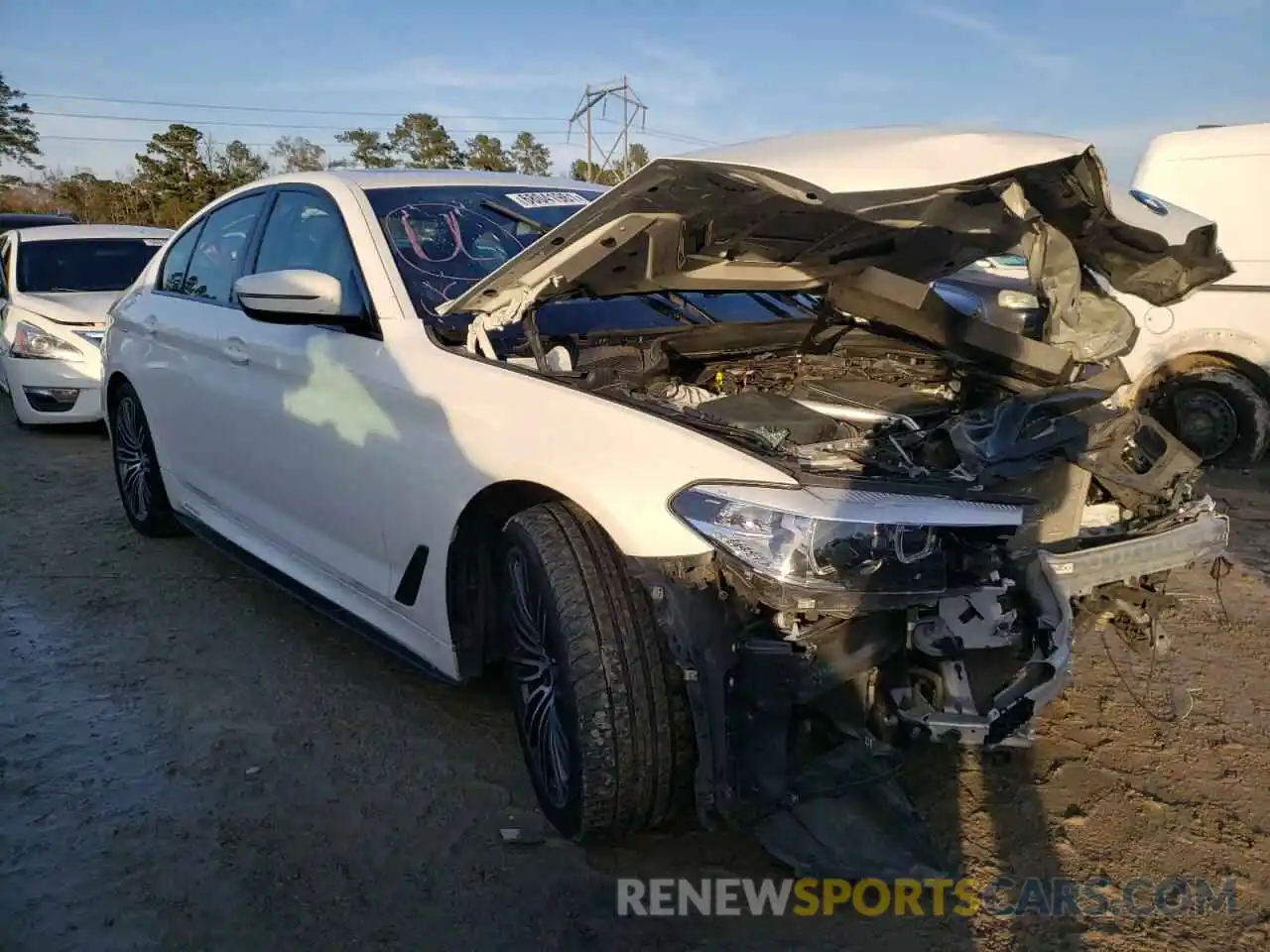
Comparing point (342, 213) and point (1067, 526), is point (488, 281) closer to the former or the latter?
point (342, 213)

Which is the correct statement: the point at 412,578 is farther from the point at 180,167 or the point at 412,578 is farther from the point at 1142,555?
the point at 180,167

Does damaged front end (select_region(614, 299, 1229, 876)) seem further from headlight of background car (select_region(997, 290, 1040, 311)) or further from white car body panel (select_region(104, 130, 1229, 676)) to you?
headlight of background car (select_region(997, 290, 1040, 311))

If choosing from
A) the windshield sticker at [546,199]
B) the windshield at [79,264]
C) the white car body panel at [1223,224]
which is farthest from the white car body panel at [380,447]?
the windshield at [79,264]

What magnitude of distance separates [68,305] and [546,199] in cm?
586

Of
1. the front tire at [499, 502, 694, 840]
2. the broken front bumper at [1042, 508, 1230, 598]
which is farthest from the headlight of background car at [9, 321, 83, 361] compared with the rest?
the broken front bumper at [1042, 508, 1230, 598]

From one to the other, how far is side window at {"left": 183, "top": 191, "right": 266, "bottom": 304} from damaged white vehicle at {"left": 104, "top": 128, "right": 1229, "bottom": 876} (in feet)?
0.72

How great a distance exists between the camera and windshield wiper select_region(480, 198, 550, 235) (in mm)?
3545

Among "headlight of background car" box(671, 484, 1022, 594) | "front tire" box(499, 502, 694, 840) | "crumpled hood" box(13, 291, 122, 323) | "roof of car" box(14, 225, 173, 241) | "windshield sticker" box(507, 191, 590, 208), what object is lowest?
"front tire" box(499, 502, 694, 840)

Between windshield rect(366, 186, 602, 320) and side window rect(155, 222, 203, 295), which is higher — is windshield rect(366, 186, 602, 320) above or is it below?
above

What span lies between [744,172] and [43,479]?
5.99 metres

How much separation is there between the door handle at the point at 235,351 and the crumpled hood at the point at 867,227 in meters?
1.17

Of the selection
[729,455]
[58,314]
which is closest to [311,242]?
[729,455]

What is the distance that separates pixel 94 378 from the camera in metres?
7.69

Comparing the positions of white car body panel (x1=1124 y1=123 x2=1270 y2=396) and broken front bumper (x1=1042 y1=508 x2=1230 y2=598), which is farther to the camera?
white car body panel (x1=1124 y1=123 x2=1270 y2=396)
